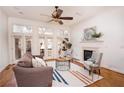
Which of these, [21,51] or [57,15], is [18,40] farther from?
[57,15]

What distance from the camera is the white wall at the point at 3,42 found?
12.4 feet

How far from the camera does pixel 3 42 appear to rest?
4043mm

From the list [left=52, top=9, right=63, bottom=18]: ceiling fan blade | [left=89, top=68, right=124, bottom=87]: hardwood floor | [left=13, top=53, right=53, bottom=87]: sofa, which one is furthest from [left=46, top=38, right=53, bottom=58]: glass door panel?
[left=13, top=53, right=53, bottom=87]: sofa

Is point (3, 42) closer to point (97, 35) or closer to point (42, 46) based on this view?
point (42, 46)

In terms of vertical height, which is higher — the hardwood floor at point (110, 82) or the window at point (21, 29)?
the window at point (21, 29)

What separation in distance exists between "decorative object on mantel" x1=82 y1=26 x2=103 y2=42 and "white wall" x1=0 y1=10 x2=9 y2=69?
368cm

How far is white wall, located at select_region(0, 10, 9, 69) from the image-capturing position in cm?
378

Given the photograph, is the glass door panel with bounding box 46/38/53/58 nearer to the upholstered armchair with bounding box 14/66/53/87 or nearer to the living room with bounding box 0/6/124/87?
the living room with bounding box 0/6/124/87

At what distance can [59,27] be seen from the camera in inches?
197

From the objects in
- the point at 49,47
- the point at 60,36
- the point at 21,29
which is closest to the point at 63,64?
the point at 49,47

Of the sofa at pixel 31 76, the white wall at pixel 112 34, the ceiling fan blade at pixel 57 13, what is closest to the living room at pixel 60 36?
the white wall at pixel 112 34

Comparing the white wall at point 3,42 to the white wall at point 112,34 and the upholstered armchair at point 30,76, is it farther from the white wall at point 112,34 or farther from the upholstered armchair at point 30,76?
the white wall at point 112,34

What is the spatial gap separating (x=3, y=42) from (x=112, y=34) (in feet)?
14.2
